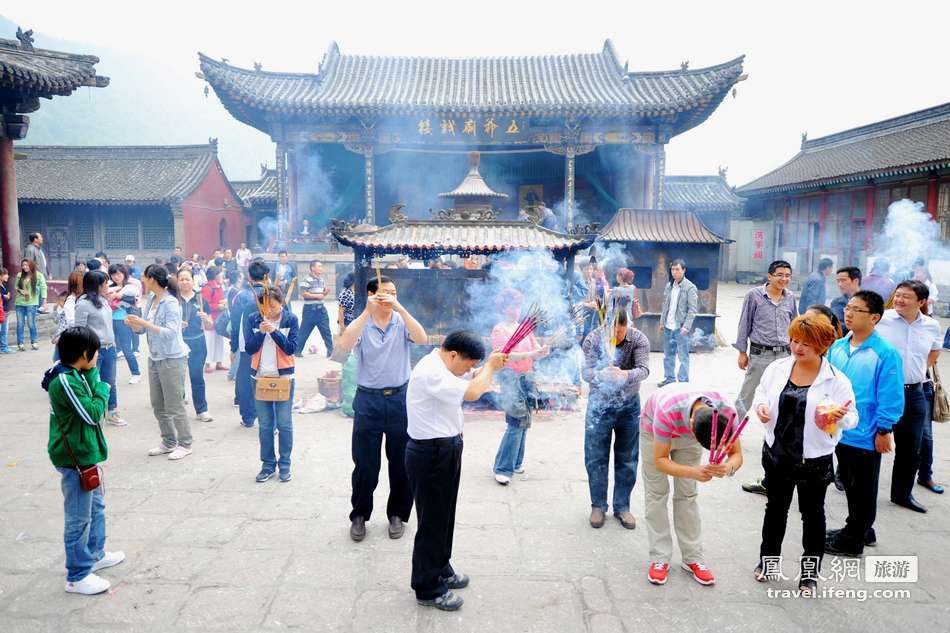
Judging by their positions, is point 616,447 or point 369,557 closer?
point 369,557

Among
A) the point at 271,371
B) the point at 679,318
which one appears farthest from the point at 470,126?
the point at 271,371

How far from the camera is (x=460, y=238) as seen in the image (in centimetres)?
755

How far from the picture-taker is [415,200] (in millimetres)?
20562

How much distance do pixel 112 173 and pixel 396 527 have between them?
26.2 m

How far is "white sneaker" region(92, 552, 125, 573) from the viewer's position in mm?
3602

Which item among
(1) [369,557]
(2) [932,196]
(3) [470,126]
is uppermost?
(3) [470,126]

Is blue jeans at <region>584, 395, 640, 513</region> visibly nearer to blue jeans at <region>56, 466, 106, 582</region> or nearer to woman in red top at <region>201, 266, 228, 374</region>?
blue jeans at <region>56, 466, 106, 582</region>

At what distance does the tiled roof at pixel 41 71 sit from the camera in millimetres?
10211

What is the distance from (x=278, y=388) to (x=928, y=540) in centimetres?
468

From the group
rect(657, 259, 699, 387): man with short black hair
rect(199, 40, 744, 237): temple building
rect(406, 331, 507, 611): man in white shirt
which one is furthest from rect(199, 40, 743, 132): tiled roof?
rect(406, 331, 507, 611): man in white shirt

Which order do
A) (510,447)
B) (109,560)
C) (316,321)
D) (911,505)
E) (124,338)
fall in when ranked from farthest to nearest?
(316,321), (124,338), (510,447), (911,505), (109,560)

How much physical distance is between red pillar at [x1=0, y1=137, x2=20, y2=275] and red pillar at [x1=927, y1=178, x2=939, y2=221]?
21396mm

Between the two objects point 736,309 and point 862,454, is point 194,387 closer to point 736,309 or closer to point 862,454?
point 862,454

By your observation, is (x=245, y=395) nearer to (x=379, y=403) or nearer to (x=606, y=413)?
(x=379, y=403)
